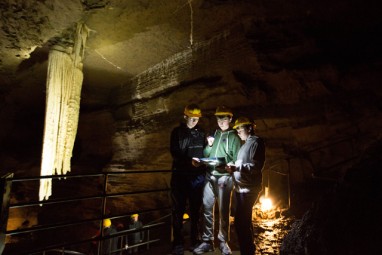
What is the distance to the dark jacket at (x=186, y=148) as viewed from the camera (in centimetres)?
396

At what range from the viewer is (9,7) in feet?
17.0

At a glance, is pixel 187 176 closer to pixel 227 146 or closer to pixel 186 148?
pixel 186 148

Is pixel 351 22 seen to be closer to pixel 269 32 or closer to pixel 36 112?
pixel 269 32

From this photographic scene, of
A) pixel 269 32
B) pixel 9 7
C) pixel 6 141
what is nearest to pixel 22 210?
pixel 6 141

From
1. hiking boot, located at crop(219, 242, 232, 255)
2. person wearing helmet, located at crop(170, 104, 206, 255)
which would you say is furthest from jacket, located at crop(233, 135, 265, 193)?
hiking boot, located at crop(219, 242, 232, 255)

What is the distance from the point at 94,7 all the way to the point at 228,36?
3.71 metres

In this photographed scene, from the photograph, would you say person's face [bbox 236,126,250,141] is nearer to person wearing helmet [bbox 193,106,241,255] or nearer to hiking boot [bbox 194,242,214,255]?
person wearing helmet [bbox 193,106,241,255]

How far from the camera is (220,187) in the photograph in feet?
12.5

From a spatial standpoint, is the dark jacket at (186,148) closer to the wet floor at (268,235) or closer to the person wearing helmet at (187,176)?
the person wearing helmet at (187,176)

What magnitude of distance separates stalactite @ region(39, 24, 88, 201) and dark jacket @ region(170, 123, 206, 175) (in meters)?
4.61

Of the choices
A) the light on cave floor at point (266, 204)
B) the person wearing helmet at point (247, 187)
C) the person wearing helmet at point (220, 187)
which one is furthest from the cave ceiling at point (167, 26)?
the person wearing helmet at point (247, 187)

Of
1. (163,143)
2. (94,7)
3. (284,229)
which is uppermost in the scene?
(94,7)

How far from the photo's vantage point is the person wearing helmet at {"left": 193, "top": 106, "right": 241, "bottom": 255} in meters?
3.80

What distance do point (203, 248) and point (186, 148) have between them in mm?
1446
